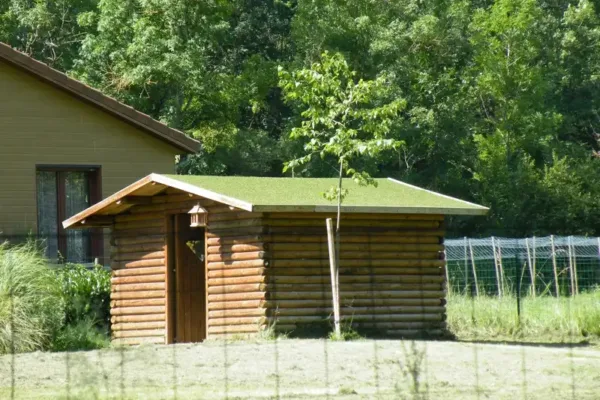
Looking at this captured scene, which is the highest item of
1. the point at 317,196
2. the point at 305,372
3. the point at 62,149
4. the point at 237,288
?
the point at 62,149

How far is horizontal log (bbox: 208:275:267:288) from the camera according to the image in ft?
66.2

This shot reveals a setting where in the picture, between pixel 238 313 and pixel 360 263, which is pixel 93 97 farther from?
pixel 360 263

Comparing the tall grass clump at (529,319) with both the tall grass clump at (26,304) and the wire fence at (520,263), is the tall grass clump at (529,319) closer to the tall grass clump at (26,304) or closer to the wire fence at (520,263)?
the wire fence at (520,263)

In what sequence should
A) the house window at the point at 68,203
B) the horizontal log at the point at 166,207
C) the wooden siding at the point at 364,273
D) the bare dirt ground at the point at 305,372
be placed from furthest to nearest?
the house window at the point at 68,203 → the horizontal log at the point at 166,207 → the wooden siding at the point at 364,273 → the bare dirt ground at the point at 305,372

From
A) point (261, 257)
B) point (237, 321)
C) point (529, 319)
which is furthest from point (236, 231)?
point (529, 319)

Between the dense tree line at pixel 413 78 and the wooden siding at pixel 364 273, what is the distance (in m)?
16.8

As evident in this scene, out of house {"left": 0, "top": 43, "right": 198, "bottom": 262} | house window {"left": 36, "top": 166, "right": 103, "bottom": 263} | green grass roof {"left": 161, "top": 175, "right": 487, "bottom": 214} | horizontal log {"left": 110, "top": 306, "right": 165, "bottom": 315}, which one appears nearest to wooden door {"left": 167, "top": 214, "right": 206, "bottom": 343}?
horizontal log {"left": 110, "top": 306, "right": 165, "bottom": 315}

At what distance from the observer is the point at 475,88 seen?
1779 inches

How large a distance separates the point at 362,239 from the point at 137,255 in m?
3.97

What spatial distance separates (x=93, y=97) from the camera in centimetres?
2597

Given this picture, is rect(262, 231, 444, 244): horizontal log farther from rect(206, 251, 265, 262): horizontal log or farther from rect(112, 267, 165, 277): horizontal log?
rect(112, 267, 165, 277): horizontal log

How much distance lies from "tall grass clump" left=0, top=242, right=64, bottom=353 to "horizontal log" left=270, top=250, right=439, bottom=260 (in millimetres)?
3390

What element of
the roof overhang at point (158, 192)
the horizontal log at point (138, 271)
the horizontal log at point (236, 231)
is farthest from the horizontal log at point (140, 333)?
the horizontal log at point (236, 231)

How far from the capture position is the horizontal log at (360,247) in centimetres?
→ 2033
